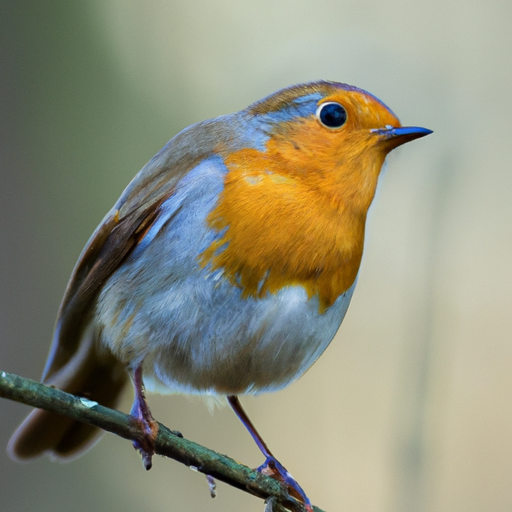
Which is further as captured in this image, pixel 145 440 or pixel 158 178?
pixel 158 178

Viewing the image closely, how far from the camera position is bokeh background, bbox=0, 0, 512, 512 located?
1.42 m

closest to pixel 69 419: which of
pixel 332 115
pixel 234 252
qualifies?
pixel 234 252

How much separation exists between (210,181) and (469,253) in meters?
1.15

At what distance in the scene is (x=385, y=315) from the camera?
1760 mm

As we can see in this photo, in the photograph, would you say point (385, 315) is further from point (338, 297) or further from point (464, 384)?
point (338, 297)

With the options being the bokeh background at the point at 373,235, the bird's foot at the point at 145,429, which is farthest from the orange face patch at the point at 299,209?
the bokeh background at the point at 373,235

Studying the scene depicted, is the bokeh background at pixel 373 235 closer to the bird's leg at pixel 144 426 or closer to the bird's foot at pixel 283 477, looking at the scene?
the bird's foot at pixel 283 477

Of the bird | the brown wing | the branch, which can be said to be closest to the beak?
the bird

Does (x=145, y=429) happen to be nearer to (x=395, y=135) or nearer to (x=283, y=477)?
(x=283, y=477)

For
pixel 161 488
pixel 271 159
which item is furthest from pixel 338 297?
pixel 161 488

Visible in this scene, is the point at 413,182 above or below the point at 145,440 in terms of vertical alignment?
above

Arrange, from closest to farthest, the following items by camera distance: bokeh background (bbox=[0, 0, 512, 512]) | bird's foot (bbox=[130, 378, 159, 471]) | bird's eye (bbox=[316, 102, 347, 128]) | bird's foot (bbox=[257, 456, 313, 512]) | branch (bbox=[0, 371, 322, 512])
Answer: branch (bbox=[0, 371, 322, 512])
bird's foot (bbox=[130, 378, 159, 471])
bird's eye (bbox=[316, 102, 347, 128])
bird's foot (bbox=[257, 456, 313, 512])
bokeh background (bbox=[0, 0, 512, 512])

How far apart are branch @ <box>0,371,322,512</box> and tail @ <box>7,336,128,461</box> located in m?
0.23

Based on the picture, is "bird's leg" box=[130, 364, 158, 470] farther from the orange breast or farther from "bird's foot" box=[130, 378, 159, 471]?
the orange breast
